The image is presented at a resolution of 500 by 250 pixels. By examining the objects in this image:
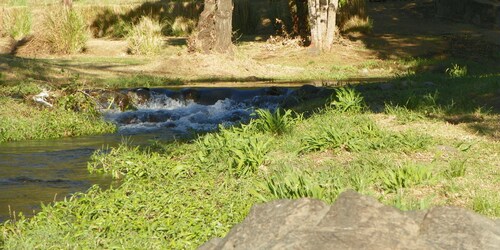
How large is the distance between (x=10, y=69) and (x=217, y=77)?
4864 mm

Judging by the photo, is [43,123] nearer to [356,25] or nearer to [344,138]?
[344,138]

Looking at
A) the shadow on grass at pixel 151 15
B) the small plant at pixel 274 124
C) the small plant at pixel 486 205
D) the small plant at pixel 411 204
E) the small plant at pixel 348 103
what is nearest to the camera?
the small plant at pixel 411 204

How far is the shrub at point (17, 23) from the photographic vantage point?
30.4m

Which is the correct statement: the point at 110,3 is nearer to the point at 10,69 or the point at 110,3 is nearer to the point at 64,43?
the point at 64,43

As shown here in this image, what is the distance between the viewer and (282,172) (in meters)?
8.52

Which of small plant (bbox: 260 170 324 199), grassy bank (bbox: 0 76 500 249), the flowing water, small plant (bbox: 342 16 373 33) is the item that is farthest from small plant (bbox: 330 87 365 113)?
small plant (bbox: 342 16 373 33)

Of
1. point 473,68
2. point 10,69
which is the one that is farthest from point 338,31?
point 10,69

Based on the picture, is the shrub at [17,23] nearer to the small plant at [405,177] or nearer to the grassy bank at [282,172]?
the grassy bank at [282,172]

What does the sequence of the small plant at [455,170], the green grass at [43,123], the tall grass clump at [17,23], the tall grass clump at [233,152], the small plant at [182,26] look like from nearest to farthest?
the small plant at [455,170] < the tall grass clump at [233,152] < the green grass at [43,123] < the tall grass clump at [17,23] < the small plant at [182,26]

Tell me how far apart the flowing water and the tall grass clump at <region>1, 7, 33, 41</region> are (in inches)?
524

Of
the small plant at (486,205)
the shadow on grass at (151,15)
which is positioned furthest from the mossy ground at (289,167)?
the shadow on grass at (151,15)

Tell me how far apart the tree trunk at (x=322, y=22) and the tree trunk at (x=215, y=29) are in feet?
8.97

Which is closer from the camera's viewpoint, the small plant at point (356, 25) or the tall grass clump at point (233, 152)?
the tall grass clump at point (233, 152)

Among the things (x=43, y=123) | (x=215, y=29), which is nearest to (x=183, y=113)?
(x=43, y=123)
